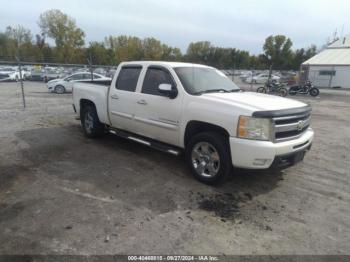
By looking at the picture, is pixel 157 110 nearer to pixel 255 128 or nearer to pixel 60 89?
pixel 255 128

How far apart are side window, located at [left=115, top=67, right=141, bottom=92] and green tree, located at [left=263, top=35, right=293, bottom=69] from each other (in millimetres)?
53317

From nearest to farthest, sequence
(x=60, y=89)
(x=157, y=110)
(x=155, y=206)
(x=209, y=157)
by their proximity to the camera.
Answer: (x=155, y=206), (x=209, y=157), (x=157, y=110), (x=60, y=89)

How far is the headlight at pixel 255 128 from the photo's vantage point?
4.02 meters

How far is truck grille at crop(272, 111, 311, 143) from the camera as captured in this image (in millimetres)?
4133

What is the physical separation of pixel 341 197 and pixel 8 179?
17.0ft

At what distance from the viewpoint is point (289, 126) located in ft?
14.0

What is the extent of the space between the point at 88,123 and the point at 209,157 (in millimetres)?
3801

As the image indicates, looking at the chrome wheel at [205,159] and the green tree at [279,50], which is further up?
the green tree at [279,50]

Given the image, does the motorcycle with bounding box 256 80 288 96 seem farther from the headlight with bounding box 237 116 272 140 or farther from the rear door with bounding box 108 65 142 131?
the headlight with bounding box 237 116 272 140

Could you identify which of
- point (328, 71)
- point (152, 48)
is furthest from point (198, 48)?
point (328, 71)

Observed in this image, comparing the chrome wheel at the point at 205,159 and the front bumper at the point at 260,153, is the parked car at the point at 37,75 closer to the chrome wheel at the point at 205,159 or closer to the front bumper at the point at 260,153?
the chrome wheel at the point at 205,159

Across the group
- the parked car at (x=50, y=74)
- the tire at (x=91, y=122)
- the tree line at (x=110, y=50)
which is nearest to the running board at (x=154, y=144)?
the tire at (x=91, y=122)

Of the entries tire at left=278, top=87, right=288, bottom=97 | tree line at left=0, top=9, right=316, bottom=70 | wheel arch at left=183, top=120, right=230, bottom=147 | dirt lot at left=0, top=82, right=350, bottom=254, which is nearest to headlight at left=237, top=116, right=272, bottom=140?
wheel arch at left=183, top=120, right=230, bottom=147

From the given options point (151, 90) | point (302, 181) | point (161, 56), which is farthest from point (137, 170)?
point (161, 56)
